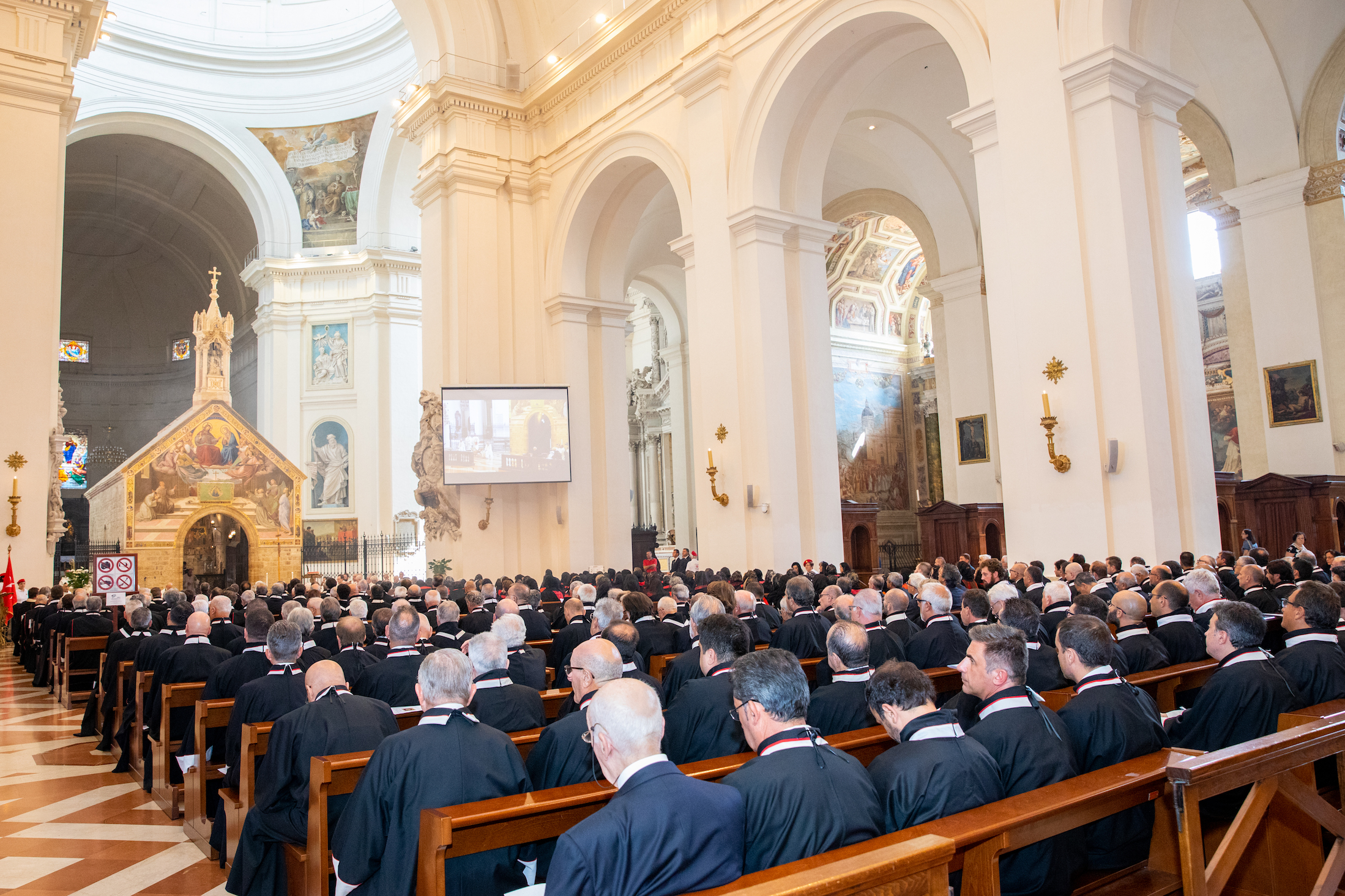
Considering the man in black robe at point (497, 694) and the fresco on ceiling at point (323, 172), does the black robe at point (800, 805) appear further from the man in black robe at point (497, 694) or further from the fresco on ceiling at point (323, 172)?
the fresco on ceiling at point (323, 172)

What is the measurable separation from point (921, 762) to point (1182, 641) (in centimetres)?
327

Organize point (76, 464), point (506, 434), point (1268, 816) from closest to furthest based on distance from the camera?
point (1268, 816) → point (506, 434) → point (76, 464)

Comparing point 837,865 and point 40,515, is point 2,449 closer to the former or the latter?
point 40,515

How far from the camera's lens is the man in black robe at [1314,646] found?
3.96 metres

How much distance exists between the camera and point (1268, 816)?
299cm

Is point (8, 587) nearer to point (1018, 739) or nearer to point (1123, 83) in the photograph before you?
point (1018, 739)

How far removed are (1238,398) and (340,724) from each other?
15.0 meters

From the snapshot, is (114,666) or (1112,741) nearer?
(1112,741)

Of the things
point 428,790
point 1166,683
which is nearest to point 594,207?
point 1166,683

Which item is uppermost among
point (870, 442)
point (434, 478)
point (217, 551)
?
point (870, 442)

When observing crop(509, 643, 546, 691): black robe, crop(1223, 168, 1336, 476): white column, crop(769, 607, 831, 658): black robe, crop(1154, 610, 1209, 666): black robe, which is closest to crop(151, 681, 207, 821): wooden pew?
crop(509, 643, 546, 691): black robe

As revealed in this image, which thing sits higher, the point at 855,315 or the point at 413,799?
the point at 855,315

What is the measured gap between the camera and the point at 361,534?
1038 inches

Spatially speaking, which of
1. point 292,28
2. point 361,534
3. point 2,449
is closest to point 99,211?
point 292,28
